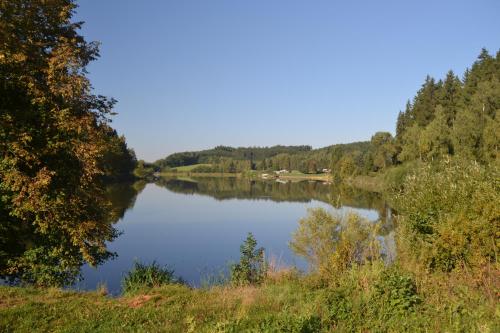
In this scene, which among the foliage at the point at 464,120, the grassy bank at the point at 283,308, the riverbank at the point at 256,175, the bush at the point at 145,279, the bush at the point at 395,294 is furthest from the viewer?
the riverbank at the point at 256,175

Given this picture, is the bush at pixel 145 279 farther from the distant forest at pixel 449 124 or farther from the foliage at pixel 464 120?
the distant forest at pixel 449 124

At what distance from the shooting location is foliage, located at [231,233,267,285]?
434 inches

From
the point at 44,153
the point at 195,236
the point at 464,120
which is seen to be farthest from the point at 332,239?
the point at 464,120

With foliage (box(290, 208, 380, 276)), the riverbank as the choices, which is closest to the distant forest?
foliage (box(290, 208, 380, 276))

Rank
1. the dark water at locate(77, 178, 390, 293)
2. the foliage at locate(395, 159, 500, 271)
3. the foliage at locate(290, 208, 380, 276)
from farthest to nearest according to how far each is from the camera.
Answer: the dark water at locate(77, 178, 390, 293) < the foliage at locate(290, 208, 380, 276) < the foliage at locate(395, 159, 500, 271)

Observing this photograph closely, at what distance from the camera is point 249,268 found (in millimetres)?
11500

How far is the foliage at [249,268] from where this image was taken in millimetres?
11028

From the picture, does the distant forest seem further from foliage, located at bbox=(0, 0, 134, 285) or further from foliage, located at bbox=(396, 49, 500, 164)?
foliage, located at bbox=(0, 0, 134, 285)

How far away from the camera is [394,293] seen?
692cm

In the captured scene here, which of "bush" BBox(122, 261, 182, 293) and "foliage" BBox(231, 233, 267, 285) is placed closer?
"bush" BBox(122, 261, 182, 293)

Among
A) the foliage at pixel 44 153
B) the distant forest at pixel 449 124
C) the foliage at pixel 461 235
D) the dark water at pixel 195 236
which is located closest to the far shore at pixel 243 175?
the distant forest at pixel 449 124

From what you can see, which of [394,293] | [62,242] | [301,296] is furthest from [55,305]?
[394,293]

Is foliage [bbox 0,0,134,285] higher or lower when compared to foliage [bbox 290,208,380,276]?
higher

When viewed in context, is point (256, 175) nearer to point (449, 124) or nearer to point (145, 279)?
point (449, 124)
